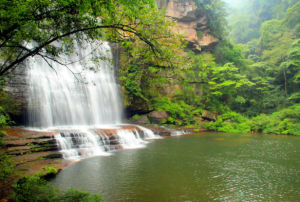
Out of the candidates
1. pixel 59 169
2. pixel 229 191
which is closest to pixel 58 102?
pixel 59 169

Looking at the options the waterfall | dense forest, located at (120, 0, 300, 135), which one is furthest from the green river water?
dense forest, located at (120, 0, 300, 135)

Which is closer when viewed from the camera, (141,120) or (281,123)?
(281,123)

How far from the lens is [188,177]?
6348 millimetres

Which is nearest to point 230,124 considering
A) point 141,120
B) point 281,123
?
point 281,123

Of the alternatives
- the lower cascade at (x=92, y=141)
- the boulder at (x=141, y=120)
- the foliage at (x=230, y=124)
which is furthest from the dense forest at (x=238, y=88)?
the lower cascade at (x=92, y=141)

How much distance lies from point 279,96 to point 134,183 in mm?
23902

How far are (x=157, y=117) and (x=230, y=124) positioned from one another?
7.98m

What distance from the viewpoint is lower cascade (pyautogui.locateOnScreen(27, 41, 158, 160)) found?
10.1 meters

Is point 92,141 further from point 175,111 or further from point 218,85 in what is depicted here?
point 218,85

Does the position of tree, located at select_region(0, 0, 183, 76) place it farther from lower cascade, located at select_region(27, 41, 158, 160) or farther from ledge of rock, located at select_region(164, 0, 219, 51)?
ledge of rock, located at select_region(164, 0, 219, 51)

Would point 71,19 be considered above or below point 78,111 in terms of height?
above

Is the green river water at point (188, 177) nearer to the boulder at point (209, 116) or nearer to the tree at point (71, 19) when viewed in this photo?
the tree at point (71, 19)

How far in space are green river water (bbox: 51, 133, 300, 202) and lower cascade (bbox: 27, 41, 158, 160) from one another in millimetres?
1768

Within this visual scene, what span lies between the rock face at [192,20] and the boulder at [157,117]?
36.1 ft
